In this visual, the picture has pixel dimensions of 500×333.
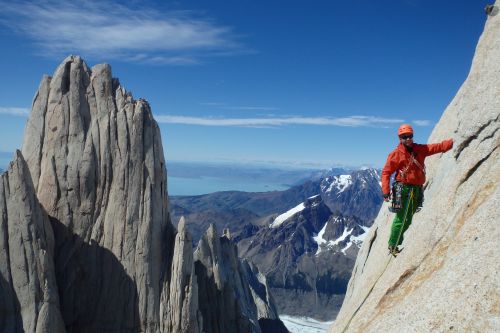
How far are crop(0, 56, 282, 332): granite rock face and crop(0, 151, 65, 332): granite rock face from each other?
0.31ft

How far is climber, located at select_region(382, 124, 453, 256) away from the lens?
13141mm

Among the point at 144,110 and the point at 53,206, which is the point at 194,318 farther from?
the point at 144,110

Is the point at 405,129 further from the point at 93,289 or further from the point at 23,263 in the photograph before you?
the point at 93,289

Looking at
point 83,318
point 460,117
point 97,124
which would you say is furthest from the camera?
point 97,124

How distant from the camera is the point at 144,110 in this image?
123ft

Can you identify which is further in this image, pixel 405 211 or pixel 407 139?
pixel 405 211

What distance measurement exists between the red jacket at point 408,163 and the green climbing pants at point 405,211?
0.25m

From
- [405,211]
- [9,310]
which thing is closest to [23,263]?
[9,310]

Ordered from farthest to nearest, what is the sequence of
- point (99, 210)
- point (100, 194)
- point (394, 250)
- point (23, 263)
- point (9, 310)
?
point (100, 194) < point (99, 210) < point (23, 263) < point (9, 310) < point (394, 250)

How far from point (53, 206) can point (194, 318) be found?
14.1 meters

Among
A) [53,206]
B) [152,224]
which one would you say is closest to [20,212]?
[53,206]

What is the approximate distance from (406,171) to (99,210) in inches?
1107

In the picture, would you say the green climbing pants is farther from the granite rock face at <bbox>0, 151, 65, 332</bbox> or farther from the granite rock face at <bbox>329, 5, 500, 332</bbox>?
the granite rock face at <bbox>0, 151, 65, 332</bbox>

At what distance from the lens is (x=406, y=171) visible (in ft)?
43.4
